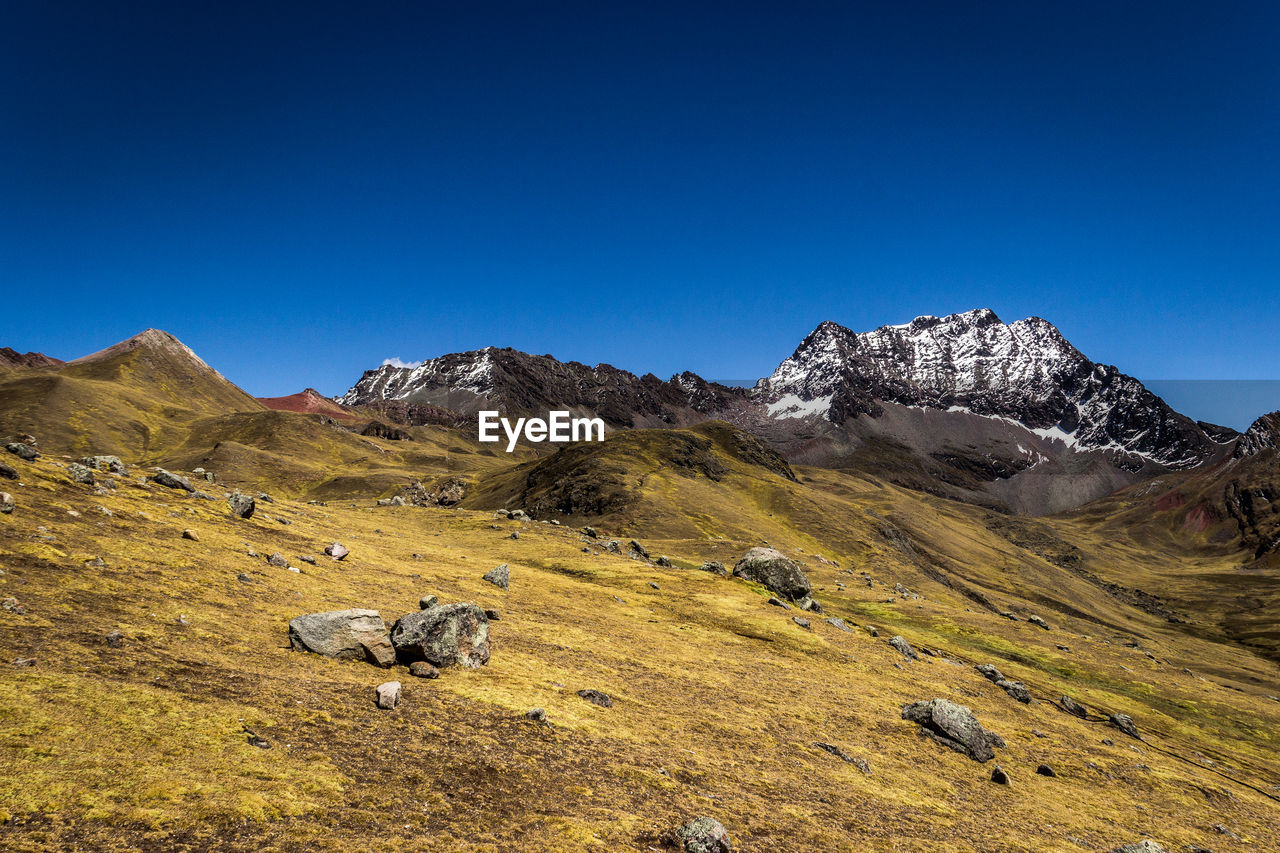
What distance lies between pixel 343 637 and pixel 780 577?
40596mm

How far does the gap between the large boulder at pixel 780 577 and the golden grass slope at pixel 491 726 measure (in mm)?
3917

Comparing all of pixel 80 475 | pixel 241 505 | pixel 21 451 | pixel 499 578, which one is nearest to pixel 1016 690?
pixel 499 578

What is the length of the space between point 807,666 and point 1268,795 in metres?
27.0

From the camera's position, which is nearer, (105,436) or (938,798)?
(938,798)

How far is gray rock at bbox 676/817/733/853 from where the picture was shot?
1434 centimetres

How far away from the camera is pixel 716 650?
115 ft

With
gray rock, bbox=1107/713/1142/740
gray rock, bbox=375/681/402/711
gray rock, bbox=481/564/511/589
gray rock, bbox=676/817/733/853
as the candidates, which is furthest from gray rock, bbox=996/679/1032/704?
gray rock, bbox=375/681/402/711

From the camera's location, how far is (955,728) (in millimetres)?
27312

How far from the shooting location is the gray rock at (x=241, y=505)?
3625cm

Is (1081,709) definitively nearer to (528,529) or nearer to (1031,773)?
(1031,773)

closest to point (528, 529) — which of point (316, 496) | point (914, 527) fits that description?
point (316, 496)

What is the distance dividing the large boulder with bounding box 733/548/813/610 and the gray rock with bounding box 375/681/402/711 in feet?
132

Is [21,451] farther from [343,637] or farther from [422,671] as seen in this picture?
[422,671]

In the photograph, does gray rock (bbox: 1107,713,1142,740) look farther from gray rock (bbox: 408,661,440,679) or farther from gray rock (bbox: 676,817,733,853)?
gray rock (bbox: 408,661,440,679)
